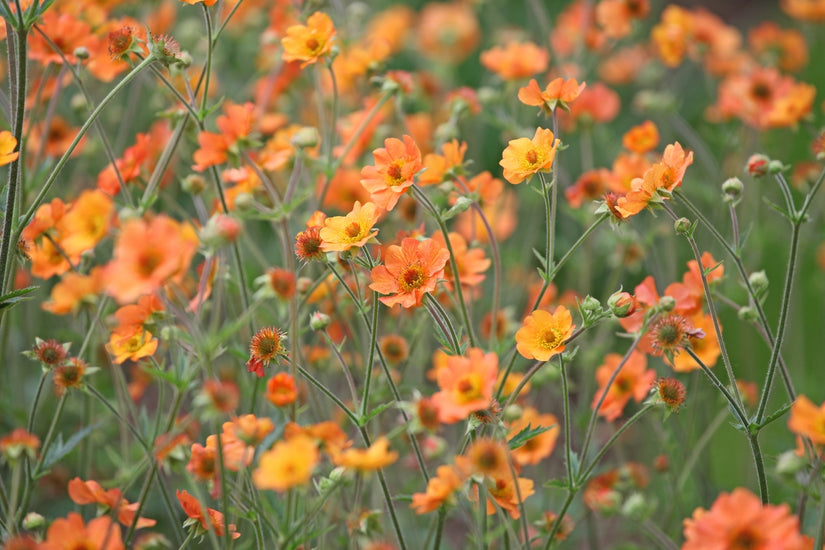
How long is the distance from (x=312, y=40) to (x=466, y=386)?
114 centimetres

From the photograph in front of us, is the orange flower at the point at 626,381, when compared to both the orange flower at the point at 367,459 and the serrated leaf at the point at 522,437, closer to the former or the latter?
the serrated leaf at the point at 522,437

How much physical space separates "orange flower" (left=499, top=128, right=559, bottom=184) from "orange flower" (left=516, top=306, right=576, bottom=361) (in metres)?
0.32

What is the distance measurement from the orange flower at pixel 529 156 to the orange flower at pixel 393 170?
21 cm

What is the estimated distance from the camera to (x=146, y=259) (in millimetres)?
1398

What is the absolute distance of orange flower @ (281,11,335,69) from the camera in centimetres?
217

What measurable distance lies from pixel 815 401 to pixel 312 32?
7.93ft

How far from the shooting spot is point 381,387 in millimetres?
2264

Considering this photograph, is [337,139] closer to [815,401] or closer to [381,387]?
[381,387]

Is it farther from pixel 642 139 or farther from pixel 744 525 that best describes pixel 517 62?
pixel 744 525

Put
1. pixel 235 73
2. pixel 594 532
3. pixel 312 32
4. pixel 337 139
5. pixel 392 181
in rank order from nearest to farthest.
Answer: pixel 392 181 < pixel 312 32 < pixel 594 532 < pixel 337 139 < pixel 235 73

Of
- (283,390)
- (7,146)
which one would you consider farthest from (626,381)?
(7,146)

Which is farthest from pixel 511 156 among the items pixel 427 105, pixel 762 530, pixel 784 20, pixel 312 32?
pixel 784 20

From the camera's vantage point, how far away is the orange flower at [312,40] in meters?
2.17

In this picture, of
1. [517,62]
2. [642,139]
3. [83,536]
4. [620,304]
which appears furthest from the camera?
[517,62]
